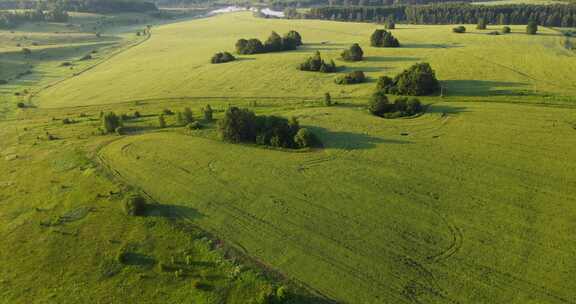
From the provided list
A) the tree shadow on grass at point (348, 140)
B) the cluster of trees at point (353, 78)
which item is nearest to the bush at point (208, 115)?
the tree shadow on grass at point (348, 140)

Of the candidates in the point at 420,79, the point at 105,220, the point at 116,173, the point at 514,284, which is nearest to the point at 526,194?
the point at 514,284

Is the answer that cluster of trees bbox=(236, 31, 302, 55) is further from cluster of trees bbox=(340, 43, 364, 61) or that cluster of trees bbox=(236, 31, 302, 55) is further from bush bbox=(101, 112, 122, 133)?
bush bbox=(101, 112, 122, 133)

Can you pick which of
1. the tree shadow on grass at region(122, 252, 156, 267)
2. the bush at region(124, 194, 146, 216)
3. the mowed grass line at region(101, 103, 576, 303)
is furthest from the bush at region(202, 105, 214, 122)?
the tree shadow on grass at region(122, 252, 156, 267)

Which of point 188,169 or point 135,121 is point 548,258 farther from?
point 135,121

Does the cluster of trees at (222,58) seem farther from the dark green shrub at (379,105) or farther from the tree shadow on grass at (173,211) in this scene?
the tree shadow on grass at (173,211)

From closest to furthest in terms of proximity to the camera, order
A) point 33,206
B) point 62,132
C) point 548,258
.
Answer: point 548,258, point 33,206, point 62,132
